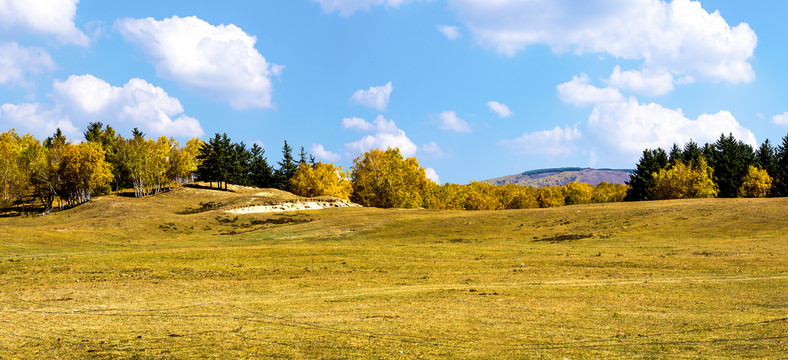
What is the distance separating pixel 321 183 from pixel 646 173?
6955cm

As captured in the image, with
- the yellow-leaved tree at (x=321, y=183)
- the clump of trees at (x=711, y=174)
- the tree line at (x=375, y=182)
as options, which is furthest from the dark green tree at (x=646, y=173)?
the yellow-leaved tree at (x=321, y=183)

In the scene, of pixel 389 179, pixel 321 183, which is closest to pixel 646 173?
pixel 389 179

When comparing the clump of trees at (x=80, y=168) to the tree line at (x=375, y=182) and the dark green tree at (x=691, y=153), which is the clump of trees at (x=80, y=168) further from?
the dark green tree at (x=691, y=153)

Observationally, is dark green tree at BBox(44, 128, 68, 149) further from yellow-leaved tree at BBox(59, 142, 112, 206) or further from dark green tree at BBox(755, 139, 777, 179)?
dark green tree at BBox(755, 139, 777, 179)

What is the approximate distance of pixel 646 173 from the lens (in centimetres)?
11612

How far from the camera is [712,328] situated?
13203 mm

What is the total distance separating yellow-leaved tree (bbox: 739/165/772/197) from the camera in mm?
105312

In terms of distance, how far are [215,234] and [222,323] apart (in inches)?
1953

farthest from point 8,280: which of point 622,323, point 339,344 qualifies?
point 622,323

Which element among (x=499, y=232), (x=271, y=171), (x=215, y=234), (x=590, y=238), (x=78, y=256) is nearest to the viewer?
(x=78, y=256)

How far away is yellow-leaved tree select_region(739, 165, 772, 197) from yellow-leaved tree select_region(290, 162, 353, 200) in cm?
8050

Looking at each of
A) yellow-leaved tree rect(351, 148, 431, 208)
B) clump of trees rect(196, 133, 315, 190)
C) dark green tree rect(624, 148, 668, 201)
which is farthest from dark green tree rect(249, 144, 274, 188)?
dark green tree rect(624, 148, 668, 201)

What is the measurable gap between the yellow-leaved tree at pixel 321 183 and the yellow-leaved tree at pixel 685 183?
206 feet

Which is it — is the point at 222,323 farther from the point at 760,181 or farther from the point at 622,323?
the point at 760,181
